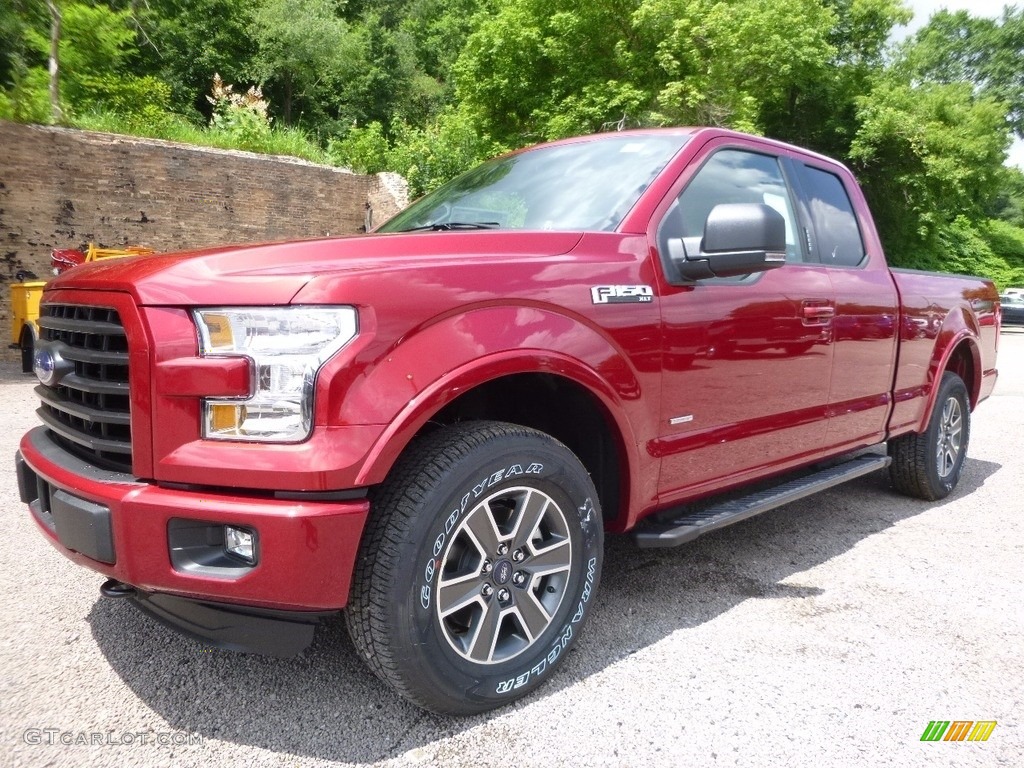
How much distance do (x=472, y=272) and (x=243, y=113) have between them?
18.1 meters

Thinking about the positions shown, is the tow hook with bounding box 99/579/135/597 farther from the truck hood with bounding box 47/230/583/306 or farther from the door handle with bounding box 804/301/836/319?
the door handle with bounding box 804/301/836/319

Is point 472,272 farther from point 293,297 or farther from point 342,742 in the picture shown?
point 342,742

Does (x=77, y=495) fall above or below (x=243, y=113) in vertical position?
below

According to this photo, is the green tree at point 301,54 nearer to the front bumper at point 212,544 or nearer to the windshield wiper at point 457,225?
the windshield wiper at point 457,225

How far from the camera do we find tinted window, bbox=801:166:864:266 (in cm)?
373

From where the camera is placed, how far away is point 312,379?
6.05 feet

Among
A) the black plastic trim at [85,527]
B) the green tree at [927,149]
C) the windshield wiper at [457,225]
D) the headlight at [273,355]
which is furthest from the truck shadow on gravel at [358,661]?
the green tree at [927,149]

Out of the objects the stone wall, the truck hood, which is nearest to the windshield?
the truck hood

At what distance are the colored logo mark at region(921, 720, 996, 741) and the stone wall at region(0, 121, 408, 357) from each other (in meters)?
11.8

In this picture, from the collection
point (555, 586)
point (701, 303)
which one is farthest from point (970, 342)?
point (555, 586)

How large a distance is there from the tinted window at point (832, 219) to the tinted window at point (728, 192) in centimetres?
25

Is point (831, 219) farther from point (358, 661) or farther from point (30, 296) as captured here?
point (30, 296)

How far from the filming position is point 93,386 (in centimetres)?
207

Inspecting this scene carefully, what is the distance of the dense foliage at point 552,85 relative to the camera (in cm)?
1725
